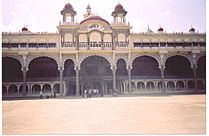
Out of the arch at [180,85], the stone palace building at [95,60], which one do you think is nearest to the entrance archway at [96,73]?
the stone palace building at [95,60]

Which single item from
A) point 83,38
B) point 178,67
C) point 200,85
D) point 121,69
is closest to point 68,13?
point 83,38

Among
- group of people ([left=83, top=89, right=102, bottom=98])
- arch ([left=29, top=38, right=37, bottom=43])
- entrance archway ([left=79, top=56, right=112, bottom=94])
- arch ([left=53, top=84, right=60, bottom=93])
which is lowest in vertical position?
group of people ([left=83, top=89, right=102, bottom=98])

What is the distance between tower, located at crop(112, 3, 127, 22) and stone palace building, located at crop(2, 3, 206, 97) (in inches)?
1.2

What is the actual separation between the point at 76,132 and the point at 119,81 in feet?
41.0

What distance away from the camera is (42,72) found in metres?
17.3

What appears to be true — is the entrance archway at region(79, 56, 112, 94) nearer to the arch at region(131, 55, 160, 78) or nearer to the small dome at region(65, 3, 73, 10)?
the arch at region(131, 55, 160, 78)

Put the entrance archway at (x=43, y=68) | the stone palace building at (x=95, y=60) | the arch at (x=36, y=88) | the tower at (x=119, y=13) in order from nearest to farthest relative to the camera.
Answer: the stone palace building at (x=95, y=60), the arch at (x=36, y=88), the entrance archway at (x=43, y=68), the tower at (x=119, y=13)

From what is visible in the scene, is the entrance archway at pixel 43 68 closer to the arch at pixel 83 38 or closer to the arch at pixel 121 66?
the arch at pixel 83 38

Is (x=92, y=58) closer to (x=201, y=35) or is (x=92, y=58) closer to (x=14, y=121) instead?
(x=201, y=35)

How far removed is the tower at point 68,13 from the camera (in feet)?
57.7

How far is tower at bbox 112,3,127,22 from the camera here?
1782cm

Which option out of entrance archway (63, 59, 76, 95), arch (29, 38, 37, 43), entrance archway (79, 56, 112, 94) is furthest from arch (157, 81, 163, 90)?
arch (29, 38, 37, 43)

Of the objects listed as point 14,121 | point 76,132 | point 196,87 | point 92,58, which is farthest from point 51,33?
point 76,132

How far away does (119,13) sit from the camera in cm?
1797
